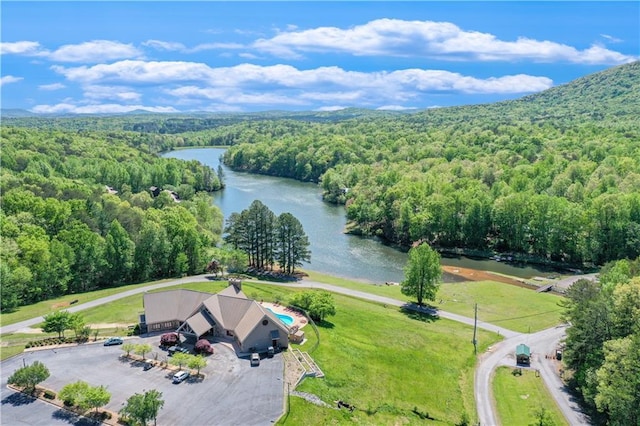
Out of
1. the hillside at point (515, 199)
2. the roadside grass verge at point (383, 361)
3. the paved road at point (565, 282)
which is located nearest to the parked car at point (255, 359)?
the roadside grass verge at point (383, 361)

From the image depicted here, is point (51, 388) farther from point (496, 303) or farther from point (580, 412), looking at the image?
point (496, 303)

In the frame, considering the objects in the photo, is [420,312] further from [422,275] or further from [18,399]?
[18,399]

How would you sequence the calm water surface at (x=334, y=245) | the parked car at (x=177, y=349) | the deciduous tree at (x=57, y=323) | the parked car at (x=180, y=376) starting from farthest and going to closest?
the calm water surface at (x=334, y=245) < the deciduous tree at (x=57, y=323) < the parked car at (x=177, y=349) < the parked car at (x=180, y=376)

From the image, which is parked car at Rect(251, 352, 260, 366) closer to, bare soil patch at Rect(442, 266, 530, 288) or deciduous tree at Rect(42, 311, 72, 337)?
deciduous tree at Rect(42, 311, 72, 337)

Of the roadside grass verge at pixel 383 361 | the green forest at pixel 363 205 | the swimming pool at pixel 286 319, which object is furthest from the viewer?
the green forest at pixel 363 205

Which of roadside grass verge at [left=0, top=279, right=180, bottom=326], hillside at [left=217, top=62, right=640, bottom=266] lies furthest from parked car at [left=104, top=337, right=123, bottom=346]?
hillside at [left=217, top=62, right=640, bottom=266]

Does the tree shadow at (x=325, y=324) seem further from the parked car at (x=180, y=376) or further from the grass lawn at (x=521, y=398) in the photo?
the grass lawn at (x=521, y=398)
